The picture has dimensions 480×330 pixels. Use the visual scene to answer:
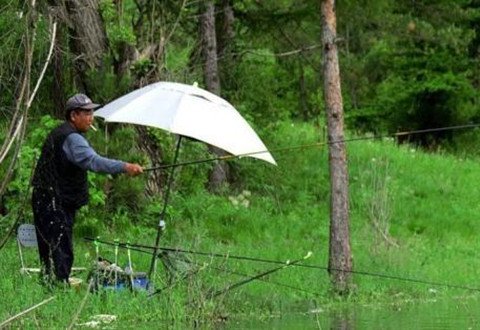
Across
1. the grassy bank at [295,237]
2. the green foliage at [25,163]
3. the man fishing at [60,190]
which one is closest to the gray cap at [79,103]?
the man fishing at [60,190]

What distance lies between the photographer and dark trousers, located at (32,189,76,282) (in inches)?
396

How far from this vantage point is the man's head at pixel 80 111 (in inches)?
392

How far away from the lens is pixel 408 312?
437 inches

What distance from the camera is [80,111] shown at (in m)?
10.0

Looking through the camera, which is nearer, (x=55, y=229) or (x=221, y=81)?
(x=55, y=229)

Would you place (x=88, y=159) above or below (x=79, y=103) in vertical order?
below

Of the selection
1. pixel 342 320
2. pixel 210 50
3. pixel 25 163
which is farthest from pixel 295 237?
pixel 342 320

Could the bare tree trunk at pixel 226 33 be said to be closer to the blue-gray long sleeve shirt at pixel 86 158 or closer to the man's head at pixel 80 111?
the man's head at pixel 80 111

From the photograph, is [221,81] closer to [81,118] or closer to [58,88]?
[58,88]

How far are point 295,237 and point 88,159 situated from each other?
7060 millimetres

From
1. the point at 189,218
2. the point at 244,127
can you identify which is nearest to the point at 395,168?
the point at 189,218

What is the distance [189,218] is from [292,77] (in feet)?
39.8

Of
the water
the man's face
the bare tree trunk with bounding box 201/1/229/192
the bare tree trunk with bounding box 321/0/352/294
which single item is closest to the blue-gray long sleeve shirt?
the man's face

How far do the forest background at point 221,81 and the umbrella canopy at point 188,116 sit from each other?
906 millimetres
